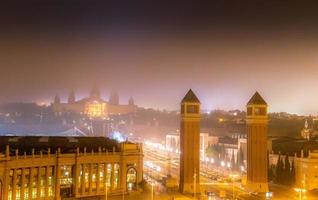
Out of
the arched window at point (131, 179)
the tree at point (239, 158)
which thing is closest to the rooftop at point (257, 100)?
the arched window at point (131, 179)

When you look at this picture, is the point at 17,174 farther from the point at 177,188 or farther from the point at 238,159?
the point at 238,159

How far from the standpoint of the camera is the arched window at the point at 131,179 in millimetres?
85000

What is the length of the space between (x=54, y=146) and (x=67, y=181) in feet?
27.6

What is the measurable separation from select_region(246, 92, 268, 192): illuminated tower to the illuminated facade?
26110 mm

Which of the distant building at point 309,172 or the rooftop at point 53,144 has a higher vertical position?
the rooftop at point 53,144

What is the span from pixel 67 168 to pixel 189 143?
27.6m

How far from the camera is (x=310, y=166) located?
309 feet

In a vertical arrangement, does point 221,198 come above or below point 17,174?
below

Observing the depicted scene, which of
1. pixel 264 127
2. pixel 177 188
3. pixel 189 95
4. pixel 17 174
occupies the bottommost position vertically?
pixel 177 188

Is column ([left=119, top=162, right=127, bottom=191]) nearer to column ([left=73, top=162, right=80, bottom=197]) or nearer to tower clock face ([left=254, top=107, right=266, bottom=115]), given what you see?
column ([left=73, top=162, right=80, bottom=197])

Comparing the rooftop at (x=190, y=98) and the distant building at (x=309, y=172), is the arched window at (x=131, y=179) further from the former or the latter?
the distant building at (x=309, y=172)

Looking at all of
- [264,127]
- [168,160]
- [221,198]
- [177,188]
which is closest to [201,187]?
[177,188]

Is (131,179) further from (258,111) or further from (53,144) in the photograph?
(258,111)

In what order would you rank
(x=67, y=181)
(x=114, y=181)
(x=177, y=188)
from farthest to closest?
(x=177, y=188) < (x=114, y=181) < (x=67, y=181)
